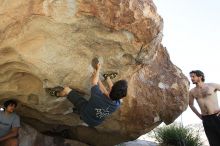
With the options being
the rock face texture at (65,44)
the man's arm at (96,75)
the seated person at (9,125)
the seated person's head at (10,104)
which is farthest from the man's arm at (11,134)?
the man's arm at (96,75)

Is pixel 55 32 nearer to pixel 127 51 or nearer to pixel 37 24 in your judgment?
pixel 37 24

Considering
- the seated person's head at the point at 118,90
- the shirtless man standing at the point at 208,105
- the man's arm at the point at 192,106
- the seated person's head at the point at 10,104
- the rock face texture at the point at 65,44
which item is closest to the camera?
the rock face texture at the point at 65,44

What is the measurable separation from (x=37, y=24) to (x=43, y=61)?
672 mm

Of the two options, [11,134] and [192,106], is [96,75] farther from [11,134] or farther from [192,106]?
[192,106]

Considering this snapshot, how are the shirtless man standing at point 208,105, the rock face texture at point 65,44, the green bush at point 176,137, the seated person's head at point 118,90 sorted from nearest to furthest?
the rock face texture at point 65,44 → the seated person's head at point 118,90 → the shirtless man standing at point 208,105 → the green bush at point 176,137

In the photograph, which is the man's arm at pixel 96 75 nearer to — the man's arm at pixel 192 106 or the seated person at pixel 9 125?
the seated person at pixel 9 125

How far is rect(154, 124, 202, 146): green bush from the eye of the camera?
35.6ft

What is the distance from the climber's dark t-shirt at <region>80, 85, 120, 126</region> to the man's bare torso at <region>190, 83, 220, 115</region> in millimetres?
2345

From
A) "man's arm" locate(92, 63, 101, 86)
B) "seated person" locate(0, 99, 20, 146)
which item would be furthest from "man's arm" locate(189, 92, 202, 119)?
"seated person" locate(0, 99, 20, 146)

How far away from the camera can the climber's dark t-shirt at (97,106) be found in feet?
18.2

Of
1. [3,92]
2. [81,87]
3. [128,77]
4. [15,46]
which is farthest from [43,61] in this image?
[128,77]

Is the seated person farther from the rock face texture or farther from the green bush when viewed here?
the green bush

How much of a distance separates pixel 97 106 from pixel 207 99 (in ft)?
9.12

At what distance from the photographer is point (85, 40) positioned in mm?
5559
